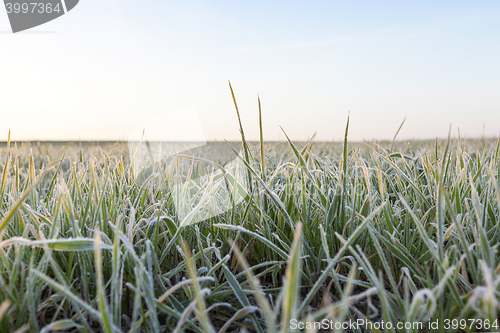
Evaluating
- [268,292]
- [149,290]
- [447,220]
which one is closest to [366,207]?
[447,220]

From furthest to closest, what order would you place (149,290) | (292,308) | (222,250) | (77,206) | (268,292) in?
(77,206)
(222,250)
(268,292)
(149,290)
(292,308)

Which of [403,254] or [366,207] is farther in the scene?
[366,207]

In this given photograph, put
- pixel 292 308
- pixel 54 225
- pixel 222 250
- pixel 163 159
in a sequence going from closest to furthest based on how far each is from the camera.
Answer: pixel 292 308 → pixel 54 225 → pixel 222 250 → pixel 163 159

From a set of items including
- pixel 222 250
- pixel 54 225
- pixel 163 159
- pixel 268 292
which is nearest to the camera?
pixel 54 225

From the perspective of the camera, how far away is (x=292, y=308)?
342 millimetres

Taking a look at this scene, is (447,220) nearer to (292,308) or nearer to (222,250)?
(222,250)

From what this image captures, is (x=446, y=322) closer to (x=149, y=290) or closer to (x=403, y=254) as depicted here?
(x=403, y=254)

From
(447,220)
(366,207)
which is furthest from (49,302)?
(447,220)

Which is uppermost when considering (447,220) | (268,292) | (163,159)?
(163,159)

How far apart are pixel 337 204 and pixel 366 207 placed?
0.44 feet

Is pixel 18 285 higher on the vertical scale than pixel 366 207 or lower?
lower

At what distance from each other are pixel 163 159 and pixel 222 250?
0.97m

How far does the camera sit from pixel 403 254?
0.69m

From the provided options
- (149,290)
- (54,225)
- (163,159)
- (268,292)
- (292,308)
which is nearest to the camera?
(292,308)
